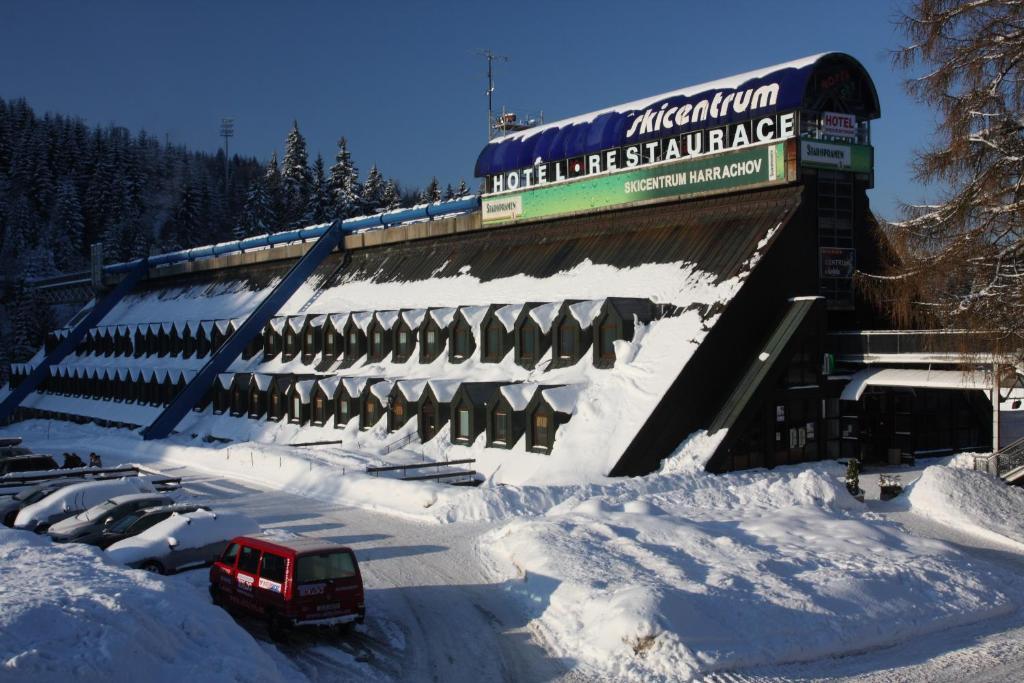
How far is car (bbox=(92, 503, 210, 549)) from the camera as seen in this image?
24391 mm

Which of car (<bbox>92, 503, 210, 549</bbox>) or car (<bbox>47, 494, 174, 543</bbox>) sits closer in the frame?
car (<bbox>92, 503, 210, 549</bbox>)

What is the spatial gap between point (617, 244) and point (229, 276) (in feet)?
126

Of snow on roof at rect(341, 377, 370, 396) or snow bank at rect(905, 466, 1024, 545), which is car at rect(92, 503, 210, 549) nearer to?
snow bank at rect(905, 466, 1024, 545)

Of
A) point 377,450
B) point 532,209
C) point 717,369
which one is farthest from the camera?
point 532,209

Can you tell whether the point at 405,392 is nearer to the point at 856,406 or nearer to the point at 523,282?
the point at 523,282

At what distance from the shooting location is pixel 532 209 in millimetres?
49750

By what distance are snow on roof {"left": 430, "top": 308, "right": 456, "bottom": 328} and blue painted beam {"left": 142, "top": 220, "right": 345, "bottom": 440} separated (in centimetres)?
1720

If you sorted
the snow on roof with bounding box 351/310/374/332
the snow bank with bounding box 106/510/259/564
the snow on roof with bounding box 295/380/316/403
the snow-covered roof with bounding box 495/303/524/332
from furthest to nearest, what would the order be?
the snow on roof with bounding box 351/310/374/332, the snow on roof with bounding box 295/380/316/403, the snow-covered roof with bounding box 495/303/524/332, the snow bank with bounding box 106/510/259/564

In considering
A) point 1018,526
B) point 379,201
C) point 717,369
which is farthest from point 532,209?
point 379,201

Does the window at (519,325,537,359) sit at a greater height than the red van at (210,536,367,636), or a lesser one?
greater

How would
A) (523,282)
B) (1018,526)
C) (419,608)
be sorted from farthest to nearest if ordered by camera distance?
(523,282) → (1018,526) → (419,608)

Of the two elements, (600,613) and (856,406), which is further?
(856,406)

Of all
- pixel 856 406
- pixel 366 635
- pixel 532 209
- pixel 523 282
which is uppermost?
pixel 532 209

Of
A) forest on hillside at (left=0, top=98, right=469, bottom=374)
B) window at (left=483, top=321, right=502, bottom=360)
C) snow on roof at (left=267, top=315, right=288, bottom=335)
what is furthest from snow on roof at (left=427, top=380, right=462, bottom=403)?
forest on hillside at (left=0, top=98, right=469, bottom=374)
